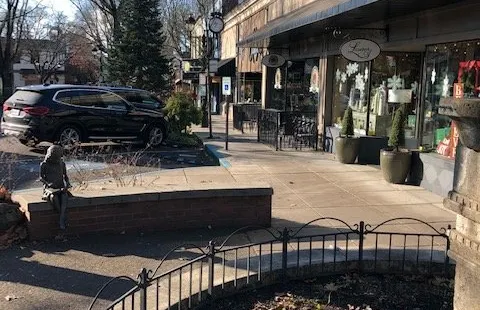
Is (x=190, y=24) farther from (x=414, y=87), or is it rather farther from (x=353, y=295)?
(x=353, y=295)

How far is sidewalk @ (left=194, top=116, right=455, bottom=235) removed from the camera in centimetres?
730


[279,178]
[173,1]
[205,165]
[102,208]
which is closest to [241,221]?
[102,208]

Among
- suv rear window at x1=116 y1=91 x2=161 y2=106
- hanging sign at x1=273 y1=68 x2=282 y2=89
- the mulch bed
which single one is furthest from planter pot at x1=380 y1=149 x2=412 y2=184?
hanging sign at x1=273 y1=68 x2=282 y2=89

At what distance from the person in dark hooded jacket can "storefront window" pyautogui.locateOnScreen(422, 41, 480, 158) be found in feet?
20.5

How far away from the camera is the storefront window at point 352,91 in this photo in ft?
42.8

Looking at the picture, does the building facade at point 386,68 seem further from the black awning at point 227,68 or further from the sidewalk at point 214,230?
the black awning at point 227,68

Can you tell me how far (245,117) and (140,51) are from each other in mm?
10667

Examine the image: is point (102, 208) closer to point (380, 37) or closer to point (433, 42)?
point (433, 42)

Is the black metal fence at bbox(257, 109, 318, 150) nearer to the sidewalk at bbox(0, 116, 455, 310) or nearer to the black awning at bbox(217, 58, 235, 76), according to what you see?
the sidewalk at bbox(0, 116, 455, 310)

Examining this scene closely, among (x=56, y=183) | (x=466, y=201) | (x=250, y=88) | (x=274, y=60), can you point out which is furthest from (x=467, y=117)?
(x=250, y=88)

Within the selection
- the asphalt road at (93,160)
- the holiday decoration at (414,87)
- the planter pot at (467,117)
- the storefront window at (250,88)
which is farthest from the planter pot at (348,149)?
the storefront window at (250,88)

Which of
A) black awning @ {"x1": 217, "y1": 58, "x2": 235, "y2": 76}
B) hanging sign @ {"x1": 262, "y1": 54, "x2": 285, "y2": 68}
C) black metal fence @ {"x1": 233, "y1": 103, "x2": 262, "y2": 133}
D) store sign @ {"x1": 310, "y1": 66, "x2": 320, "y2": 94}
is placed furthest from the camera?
black awning @ {"x1": 217, "y1": 58, "x2": 235, "y2": 76}

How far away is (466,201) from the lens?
3.00 m

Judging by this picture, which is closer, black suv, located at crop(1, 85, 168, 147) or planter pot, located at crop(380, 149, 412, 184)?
planter pot, located at crop(380, 149, 412, 184)
